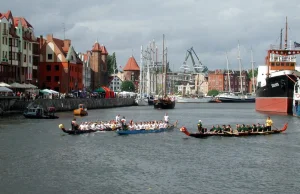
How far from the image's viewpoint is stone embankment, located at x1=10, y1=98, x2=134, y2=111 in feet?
372

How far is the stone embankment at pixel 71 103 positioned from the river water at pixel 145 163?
36071 millimetres

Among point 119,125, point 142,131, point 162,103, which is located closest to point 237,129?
point 142,131

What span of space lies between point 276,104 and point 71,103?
54547mm

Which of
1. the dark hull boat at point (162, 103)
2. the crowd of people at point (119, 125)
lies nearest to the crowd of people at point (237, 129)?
the crowd of people at point (119, 125)

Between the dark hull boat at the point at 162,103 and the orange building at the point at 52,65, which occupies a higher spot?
the orange building at the point at 52,65

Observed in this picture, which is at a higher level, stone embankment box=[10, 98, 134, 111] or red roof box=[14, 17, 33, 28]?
red roof box=[14, 17, 33, 28]

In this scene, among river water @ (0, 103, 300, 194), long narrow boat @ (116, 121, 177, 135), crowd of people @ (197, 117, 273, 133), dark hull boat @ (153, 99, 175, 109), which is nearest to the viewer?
river water @ (0, 103, 300, 194)

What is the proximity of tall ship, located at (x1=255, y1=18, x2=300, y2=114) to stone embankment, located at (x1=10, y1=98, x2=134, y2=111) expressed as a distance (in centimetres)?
5064

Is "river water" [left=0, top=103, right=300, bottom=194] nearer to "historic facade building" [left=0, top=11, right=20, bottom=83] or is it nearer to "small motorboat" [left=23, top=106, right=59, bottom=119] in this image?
"small motorboat" [left=23, top=106, right=59, bottom=119]

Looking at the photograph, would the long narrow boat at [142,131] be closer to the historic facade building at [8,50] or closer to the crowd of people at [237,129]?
the crowd of people at [237,129]

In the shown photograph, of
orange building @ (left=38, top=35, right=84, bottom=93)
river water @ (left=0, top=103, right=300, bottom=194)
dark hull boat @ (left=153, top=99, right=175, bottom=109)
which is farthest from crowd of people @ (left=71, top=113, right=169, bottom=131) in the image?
orange building @ (left=38, top=35, right=84, bottom=93)

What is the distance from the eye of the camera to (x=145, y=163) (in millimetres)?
52906

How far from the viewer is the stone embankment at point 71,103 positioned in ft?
372

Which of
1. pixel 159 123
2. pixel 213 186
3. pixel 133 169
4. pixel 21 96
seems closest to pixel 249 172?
pixel 213 186
